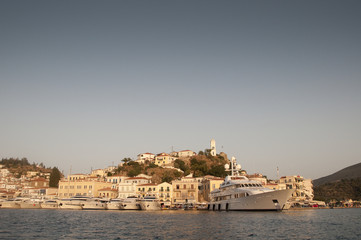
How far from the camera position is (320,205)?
309 ft

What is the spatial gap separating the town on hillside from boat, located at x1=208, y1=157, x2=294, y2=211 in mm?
15990

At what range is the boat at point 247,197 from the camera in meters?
52.8

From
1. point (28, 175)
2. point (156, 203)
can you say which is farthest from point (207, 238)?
point (28, 175)

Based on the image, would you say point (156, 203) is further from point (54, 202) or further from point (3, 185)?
point (3, 185)

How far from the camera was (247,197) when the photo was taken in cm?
5675

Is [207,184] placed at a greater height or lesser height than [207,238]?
greater

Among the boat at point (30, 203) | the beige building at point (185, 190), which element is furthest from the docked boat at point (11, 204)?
the beige building at point (185, 190)

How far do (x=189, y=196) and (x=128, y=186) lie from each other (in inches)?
742

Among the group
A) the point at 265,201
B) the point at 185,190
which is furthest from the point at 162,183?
the point at 265,201

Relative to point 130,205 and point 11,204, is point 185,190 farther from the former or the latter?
point 11,204

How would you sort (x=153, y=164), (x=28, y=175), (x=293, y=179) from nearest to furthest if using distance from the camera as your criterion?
(x=293, y=179) < (x=153, y=164) < (x=28, y=175)

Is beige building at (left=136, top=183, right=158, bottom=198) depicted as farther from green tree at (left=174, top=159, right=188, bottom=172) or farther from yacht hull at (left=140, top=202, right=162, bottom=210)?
green tree at (left=174, top=159, right=188, bottom=172)

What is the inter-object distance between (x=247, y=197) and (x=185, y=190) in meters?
39.8

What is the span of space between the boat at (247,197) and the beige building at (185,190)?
63.2ft
